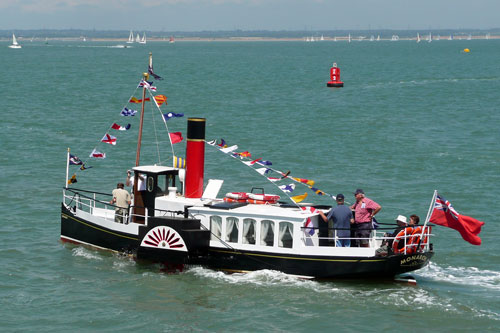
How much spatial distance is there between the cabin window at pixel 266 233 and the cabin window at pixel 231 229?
86cm

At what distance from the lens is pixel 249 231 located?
948 inches

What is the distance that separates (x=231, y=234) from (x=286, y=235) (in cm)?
172

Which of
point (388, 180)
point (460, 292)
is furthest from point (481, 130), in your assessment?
point (460, 292)

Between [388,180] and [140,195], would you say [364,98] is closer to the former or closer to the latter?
[388,180]

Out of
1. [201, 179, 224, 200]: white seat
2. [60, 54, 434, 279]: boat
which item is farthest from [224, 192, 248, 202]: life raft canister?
[201, 179, 224, 200]: white seat

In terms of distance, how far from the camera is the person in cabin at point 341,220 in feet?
77.2

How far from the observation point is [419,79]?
352 feet

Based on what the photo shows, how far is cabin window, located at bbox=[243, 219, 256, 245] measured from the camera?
78.5 ft

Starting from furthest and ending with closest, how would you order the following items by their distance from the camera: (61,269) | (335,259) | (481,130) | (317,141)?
1. (481,130)
2. (317,141)
3. (61,269)
4. (335,259)

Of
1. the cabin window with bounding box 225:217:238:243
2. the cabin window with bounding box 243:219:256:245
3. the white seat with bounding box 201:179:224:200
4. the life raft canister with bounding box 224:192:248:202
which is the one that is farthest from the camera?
the white seat with bounding box 201:179:224:200

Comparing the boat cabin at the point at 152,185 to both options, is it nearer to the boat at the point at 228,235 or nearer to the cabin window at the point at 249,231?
the boat at the point at 228,235

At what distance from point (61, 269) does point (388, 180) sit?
19697 mm

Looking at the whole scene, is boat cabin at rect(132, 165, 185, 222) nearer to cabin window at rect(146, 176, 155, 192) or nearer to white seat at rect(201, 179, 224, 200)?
cabin window at rect(146, 176, 155, 192)

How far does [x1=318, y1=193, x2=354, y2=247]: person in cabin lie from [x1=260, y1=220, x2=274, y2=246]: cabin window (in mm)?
1566
